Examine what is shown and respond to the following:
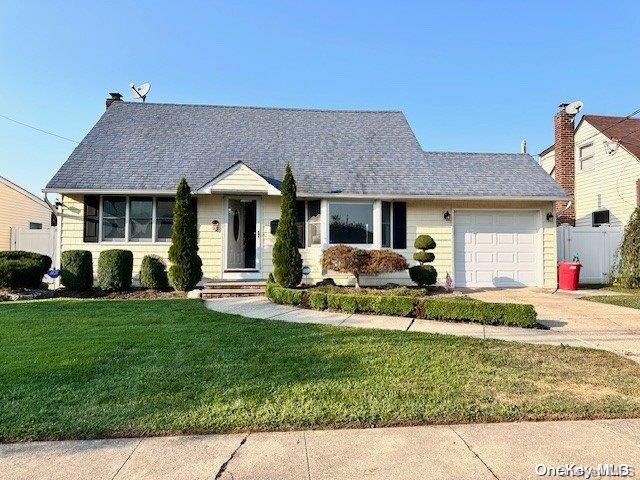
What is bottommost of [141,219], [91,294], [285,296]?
[91,294]

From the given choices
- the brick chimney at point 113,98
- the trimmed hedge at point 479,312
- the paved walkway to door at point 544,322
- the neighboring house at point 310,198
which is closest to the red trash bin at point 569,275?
the neighboring house at point 310,198

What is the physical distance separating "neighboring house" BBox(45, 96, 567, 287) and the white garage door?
31 mm

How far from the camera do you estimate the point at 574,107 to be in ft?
49.5

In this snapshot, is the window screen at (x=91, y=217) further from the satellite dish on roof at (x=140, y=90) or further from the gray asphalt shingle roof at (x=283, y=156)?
the satellite dish on roof at (x=140, y=90)

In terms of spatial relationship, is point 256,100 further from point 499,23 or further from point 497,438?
point 497,438

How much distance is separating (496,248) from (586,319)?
5385mm

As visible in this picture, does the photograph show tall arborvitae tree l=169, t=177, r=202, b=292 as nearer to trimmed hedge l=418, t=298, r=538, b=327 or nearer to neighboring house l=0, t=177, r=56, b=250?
trimmed hedge l=418, t=298, r=538, b=327

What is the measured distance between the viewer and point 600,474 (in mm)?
2385

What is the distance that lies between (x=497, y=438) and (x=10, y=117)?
81.2 ft

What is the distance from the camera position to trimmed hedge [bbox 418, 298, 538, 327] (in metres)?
6.51

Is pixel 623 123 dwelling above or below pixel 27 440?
above

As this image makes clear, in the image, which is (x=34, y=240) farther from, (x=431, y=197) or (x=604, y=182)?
(x=604, y=182)

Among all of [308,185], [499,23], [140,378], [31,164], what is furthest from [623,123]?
[31,164]

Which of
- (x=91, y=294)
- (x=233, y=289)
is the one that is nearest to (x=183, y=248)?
(x=233, y=289)
